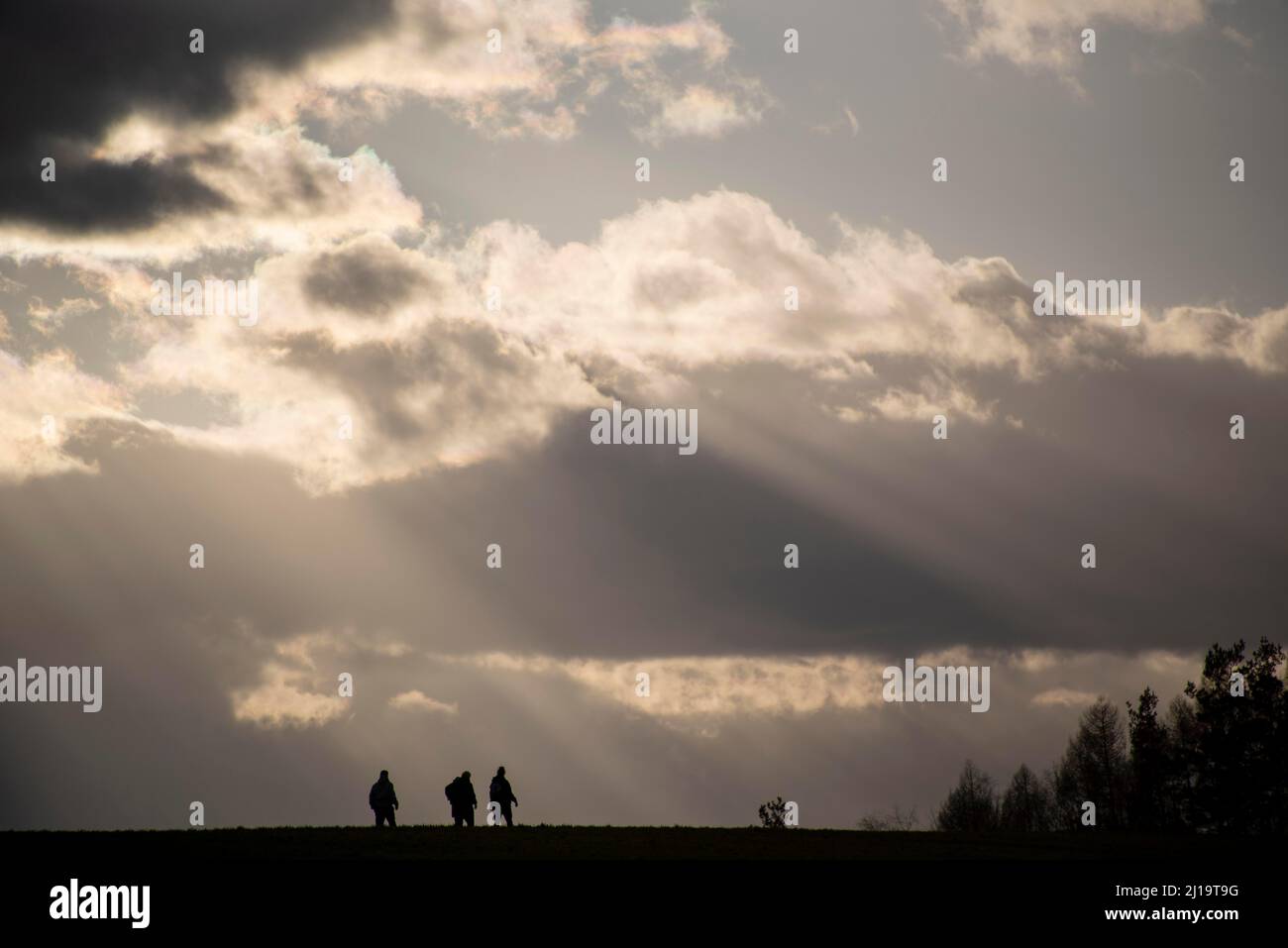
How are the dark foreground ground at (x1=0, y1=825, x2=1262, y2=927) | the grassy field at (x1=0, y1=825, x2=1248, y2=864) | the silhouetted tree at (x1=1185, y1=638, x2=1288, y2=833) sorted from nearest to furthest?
1. the dark foreground ground at (x1=0, y1=825, x2=1262, y2=927)
2. the grassy field at (x1=0, y1=825, x2=1248, y2=864)
3. the silhouetted tree at (x1=1185, y1=638, x2=1288, y2=833)

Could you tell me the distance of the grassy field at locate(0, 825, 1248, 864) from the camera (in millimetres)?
Answer: 39156

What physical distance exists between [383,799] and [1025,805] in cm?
11059

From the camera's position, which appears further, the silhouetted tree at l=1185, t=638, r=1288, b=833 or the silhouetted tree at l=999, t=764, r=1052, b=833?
the silhouetted tree at l=999, t=764, r=1052, b=833

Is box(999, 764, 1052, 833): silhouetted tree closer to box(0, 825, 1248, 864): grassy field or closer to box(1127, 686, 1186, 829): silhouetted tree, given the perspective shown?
box(1127, 686, 1186, 829): silhouetted tree

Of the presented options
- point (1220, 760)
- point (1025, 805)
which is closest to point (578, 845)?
point (1220, 760)

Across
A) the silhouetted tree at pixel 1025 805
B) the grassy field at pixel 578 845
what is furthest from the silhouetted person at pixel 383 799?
the silhouetted tree at pixel 1025 805

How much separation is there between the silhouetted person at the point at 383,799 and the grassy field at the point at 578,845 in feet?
4.21

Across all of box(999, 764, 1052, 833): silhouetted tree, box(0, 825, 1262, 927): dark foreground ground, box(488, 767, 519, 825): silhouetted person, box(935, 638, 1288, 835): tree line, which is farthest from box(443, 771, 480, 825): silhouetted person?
box(999, 764, 1052, 833): silhouetted tree

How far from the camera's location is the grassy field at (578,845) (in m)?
39.2

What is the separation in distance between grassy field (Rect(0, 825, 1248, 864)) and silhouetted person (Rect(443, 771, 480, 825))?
1811 millimetres
